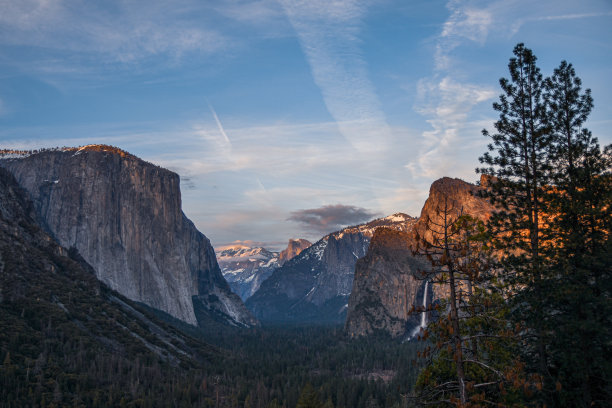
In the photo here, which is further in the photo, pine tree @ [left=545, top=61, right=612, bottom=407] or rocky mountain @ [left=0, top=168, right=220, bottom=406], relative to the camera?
rocky mountain @ [left=0, top=168, right=220, bottom=406]

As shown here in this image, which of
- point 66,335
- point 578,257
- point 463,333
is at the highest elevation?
point 578,257

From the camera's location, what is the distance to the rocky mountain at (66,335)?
10194 cm

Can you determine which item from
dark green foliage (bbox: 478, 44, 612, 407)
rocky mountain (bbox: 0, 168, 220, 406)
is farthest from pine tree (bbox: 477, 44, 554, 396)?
rocky mountain (bbox: 0, 168, 220, 406)

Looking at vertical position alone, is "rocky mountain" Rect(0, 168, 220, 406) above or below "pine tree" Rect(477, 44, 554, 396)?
below

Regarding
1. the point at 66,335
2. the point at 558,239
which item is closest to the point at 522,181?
the point at 558,239

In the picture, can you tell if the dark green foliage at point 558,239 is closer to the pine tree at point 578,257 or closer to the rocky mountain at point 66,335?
the pine tree at point 578,257

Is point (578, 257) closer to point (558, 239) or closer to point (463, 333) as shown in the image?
point (558, 239)

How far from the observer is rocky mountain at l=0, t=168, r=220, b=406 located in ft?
334

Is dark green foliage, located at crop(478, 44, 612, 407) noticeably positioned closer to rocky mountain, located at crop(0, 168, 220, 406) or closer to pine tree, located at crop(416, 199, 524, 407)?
pine tree, located at crop(416, 199, 524, 407)

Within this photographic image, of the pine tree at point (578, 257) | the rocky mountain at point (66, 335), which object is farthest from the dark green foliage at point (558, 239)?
the rocky mountain at point (66, 335)

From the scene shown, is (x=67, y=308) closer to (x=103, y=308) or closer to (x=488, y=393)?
(x=103, y=308)

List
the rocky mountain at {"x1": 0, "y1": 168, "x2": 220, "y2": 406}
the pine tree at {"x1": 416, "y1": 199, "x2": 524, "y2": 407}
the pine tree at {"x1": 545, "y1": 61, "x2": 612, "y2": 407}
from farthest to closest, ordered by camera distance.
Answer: the rocky mountain at {"x1": 0, "y1": 168, "x2": 220, "y2": 406}, the pine tree at {"x1": 545, "y1": 61, "x2": 612, "y2": 407}, the pine tree at {"x1": 416, "y1": 199, "x2": 524, "y2": 407}

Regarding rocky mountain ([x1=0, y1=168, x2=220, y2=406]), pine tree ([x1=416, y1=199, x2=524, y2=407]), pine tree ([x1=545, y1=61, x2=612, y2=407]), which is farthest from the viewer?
rocky mountain ([x1=0, y1=168, x2=220, y2=406])

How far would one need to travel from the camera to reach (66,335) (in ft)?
427
